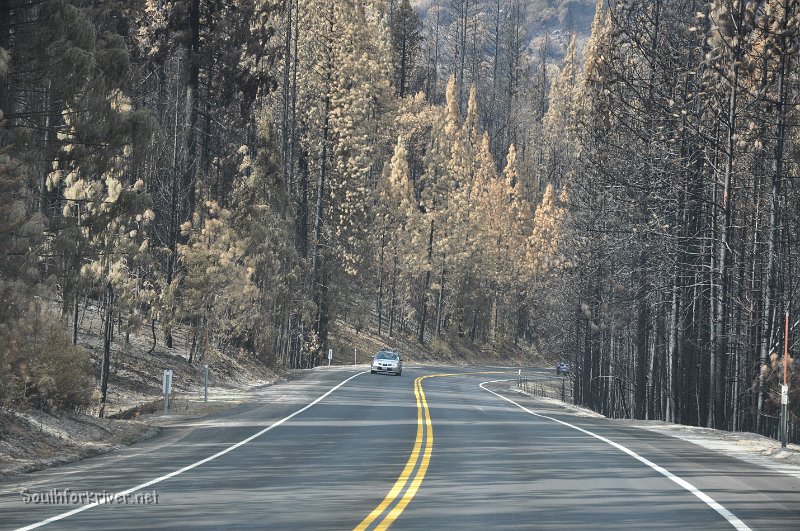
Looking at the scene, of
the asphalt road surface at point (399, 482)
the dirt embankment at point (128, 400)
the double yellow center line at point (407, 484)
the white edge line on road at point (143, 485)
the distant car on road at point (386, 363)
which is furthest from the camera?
the distant car on road at point (386, 363)

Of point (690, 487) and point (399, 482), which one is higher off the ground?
point (690, 487)

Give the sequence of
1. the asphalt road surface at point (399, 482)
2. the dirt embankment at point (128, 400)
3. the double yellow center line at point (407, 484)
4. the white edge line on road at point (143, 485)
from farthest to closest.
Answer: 1. the dirt embankment at point (128, 400)
2. the asphalt road surface at point (399, 482)
3. the double yellow center line at point (407, 484)
4. the white edge line on road at point (143, 485)

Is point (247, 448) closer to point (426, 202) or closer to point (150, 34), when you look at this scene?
point (150, 34)

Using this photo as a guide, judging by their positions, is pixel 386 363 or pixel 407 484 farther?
pixel 386 363

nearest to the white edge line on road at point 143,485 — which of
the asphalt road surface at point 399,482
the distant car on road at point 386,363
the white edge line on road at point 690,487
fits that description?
the asphalt road surface at point 399,482

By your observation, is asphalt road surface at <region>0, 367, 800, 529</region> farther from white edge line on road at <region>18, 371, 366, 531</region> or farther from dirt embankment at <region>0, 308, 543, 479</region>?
dirt embankment at <region>0, 308, 543, 479</region>

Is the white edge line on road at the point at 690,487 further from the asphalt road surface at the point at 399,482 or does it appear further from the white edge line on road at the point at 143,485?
the white edge line on road at the point at 143,485

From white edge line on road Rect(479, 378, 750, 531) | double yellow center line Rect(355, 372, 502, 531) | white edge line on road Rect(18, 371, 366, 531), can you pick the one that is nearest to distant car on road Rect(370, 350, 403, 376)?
white edge line on road Rect(18, 371, 366, 531)

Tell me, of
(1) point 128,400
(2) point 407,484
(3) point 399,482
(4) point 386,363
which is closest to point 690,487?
(2) point 407,484

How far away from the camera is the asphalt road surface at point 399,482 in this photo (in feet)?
41.0

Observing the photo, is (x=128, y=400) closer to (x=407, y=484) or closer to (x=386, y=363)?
(x=407, y=484)

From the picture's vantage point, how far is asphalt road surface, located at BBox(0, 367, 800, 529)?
12.5m

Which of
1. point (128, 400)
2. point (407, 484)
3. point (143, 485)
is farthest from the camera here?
point (128, 400)

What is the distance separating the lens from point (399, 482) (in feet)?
51.8
